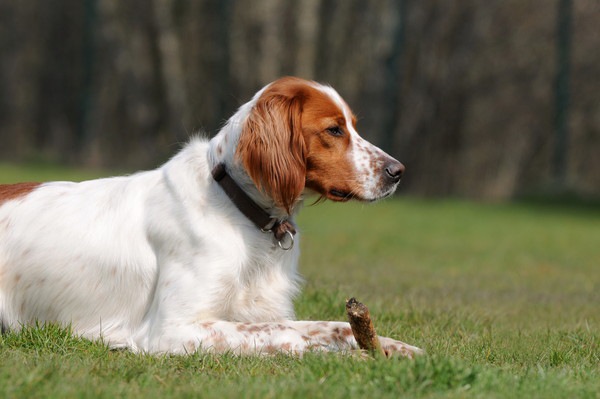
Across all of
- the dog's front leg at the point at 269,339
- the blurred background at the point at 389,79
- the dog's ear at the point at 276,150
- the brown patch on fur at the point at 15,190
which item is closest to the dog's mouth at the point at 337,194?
the dog's ear at the point at 276,150

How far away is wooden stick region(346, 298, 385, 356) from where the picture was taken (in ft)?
13.8

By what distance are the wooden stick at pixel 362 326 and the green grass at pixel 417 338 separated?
1.01ft

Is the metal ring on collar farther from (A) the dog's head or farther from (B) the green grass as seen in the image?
(B) the green grass

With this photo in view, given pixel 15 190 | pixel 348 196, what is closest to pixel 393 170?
pixel 348 196

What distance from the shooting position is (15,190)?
526 centimetres

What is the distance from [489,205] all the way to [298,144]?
1567 centimetres

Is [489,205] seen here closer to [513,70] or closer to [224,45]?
[513,70]

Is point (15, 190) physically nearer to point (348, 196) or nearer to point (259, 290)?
point (259, 290)

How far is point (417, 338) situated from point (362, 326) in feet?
3.68

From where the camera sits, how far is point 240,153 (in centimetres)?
477

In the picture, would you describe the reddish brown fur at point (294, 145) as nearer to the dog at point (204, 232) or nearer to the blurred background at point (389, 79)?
the dog at point (204, 232)

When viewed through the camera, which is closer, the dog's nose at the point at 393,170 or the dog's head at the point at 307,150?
the dog's head at the point at 307,150

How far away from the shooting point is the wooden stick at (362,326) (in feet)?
13.8

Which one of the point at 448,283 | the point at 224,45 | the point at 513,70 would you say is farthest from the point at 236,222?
the point at 513,70
